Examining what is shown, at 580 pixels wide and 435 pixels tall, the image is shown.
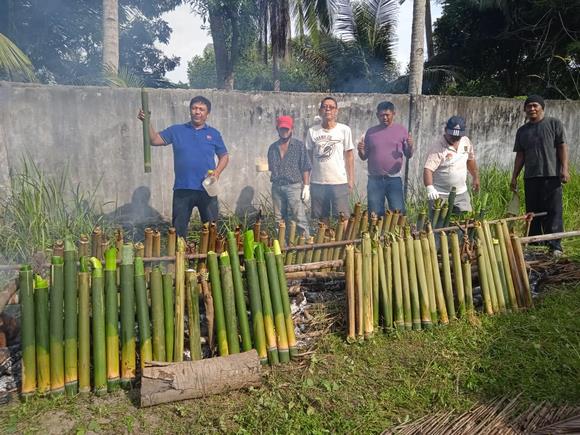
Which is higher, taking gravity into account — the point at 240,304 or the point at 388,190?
the point at 388,190

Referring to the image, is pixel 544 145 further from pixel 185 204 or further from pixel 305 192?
pixel 185 204

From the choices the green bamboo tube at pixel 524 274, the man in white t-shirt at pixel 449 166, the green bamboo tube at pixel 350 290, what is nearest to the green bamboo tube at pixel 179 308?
the green bamboo tube at pixel 350 290

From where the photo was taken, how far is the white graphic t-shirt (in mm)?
5137

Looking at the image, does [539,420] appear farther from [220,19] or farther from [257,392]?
[220,19]

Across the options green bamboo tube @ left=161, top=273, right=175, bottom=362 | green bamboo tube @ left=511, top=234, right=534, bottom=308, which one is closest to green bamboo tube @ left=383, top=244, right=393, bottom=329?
green bamboo tube @ left=511, top=234, right=534, bottom=308

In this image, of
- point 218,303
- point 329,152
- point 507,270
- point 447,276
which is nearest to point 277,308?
point 218,303

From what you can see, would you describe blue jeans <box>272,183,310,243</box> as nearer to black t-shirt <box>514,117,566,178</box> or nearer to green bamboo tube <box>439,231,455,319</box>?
green bamboo tube <box>439,231,455,319</box>

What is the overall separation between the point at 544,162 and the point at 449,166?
111 cm

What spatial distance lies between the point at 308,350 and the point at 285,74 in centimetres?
2484

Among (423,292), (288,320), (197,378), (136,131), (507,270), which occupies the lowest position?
(197,378)

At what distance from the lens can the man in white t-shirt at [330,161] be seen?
5133 mm

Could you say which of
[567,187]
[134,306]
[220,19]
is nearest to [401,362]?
[134,306]

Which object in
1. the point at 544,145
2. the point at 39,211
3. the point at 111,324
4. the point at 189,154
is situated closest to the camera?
the point at 111,324

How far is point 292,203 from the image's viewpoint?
210 inches
